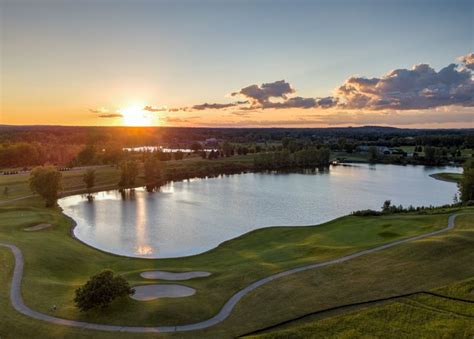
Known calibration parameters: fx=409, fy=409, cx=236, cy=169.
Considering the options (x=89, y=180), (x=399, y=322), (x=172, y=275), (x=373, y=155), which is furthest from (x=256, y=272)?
(x=373, y=155)

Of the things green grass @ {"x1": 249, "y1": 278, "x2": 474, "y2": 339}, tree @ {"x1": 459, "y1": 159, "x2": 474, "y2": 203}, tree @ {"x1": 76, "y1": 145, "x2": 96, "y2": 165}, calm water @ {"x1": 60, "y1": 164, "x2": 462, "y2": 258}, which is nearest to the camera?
green grass @ {"x1": 249, "y1": 278, "x2": 474, "y2": 339}

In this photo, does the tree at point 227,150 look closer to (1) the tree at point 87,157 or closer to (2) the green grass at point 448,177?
(1) the tree at point 87,157

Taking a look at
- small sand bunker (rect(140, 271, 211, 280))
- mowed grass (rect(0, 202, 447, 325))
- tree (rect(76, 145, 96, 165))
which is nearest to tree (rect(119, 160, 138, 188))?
tree (rect(76, 145, 96, 165))

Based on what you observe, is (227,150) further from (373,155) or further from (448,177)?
(448,177)

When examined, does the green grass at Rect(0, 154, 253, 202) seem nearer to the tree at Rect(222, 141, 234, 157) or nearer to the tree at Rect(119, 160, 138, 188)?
the tree at Rect(119, 160, 138, 188)

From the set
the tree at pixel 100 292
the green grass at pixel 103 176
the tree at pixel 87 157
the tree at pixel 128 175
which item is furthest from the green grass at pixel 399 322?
the tree at pixel 87 157
